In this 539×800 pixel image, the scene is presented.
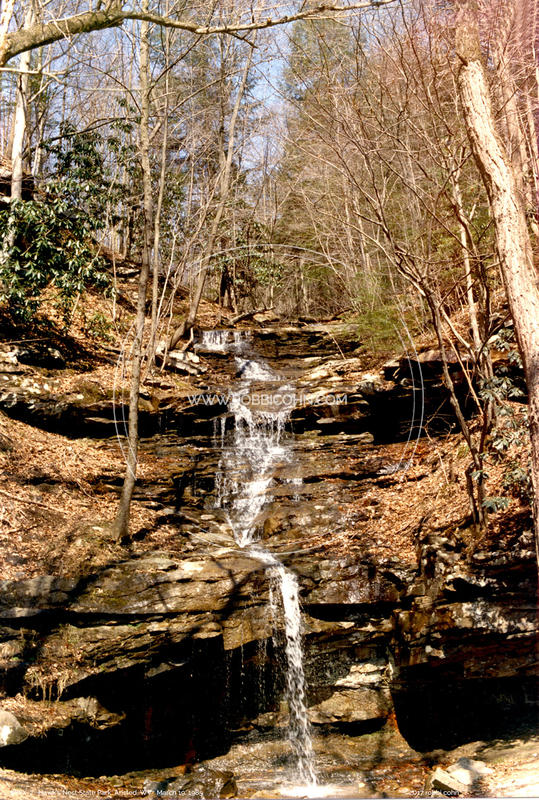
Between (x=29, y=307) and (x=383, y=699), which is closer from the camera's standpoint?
(x=383, y=699)

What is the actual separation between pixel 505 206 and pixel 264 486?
5967 mm

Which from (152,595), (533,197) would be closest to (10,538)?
(152,595)

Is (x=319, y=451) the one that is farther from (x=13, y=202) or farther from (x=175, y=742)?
(x=13, y=202)

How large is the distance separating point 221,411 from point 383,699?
628 centimetres

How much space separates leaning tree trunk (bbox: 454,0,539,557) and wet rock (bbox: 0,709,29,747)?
519 cm

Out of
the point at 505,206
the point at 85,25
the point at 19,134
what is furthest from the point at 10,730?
the point at 19,134

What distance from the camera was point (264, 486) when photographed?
993 cm

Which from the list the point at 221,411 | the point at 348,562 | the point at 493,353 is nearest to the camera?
the point at 348,562

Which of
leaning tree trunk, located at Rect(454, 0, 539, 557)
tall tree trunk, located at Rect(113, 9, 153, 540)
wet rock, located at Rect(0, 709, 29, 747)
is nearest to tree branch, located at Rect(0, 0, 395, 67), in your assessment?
leaning tree trunk, located at Rect(454, 0, 539, 557)

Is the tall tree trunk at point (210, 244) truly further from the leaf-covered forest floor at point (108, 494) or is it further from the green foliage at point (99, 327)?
the leaf-covered forest floor at point (108, 494)

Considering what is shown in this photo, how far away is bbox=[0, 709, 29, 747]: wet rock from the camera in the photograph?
206 inches

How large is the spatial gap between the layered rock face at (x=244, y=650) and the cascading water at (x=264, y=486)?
146 millimetres

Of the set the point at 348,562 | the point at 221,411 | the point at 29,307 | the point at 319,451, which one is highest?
the point at 29,307

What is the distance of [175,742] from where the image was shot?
6.54 m
